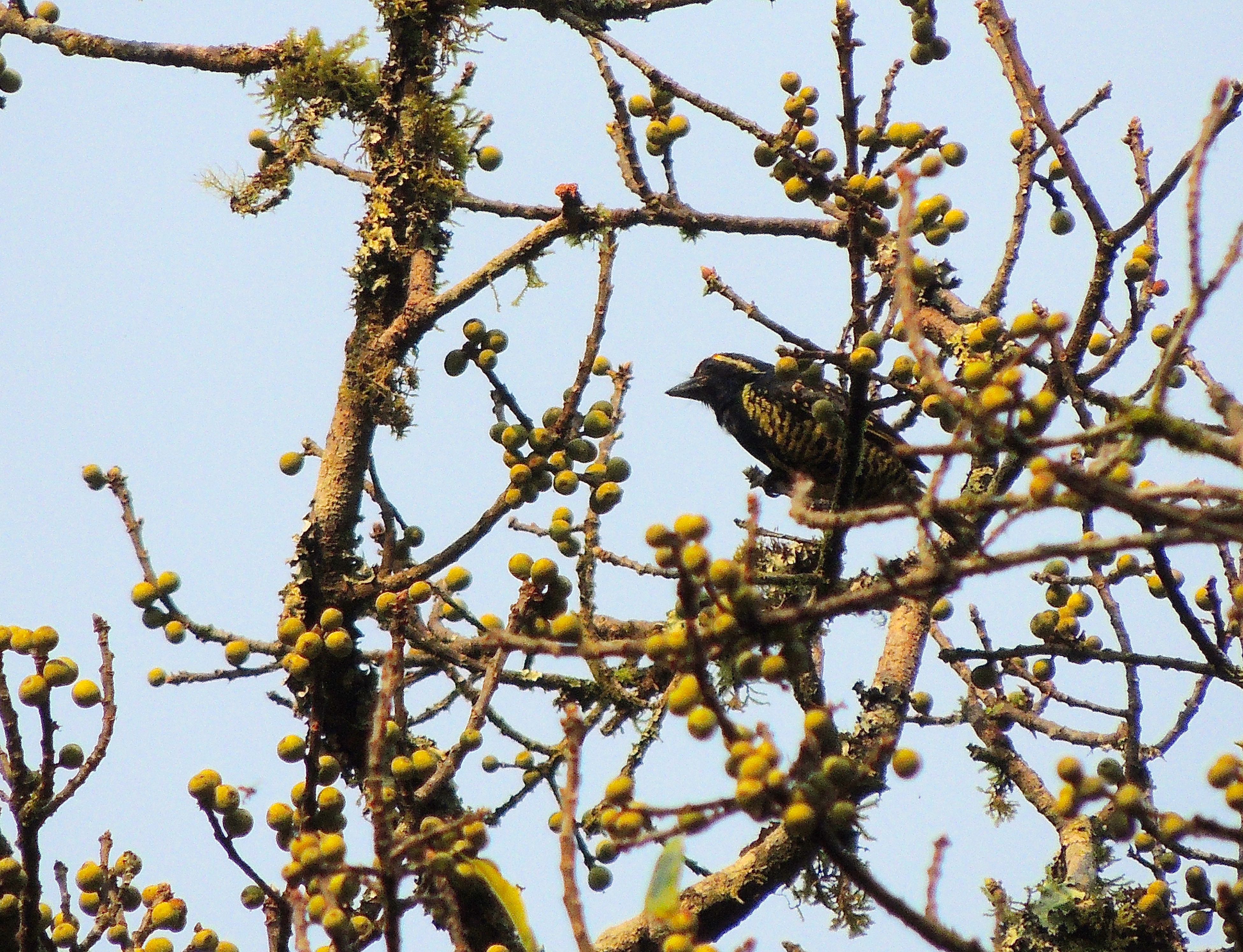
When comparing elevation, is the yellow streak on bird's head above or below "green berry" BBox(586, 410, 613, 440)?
above

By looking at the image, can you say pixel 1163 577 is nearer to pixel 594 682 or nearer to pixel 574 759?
pixel 594 682

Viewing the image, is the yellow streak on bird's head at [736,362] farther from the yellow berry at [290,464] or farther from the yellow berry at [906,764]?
the yellow berry at [906,764]

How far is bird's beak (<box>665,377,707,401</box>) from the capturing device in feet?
22.2

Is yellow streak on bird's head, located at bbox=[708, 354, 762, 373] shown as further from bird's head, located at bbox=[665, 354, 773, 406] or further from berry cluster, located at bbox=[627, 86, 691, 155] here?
berry cluster, located at bbox=[627, 86, 691, 155]

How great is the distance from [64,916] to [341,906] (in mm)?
803

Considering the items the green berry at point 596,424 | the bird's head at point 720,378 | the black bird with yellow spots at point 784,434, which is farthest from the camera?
the bird's head at point 720,378

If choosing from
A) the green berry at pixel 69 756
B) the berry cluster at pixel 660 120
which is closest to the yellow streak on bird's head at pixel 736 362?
the berry cluster at pixel 660 120

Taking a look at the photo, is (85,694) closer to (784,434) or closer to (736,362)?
(784,434)

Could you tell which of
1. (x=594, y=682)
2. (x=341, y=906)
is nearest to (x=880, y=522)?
(x=341, y=906)

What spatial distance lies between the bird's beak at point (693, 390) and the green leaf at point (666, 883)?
4.96m

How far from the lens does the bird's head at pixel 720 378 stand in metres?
6.53

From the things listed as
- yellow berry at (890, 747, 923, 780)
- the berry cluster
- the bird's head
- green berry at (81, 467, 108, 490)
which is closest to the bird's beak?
the bird's head

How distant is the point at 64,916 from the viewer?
109 inches

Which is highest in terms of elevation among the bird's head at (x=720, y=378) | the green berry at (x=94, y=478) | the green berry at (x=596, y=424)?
the bird's head at (x=720, y=378)
